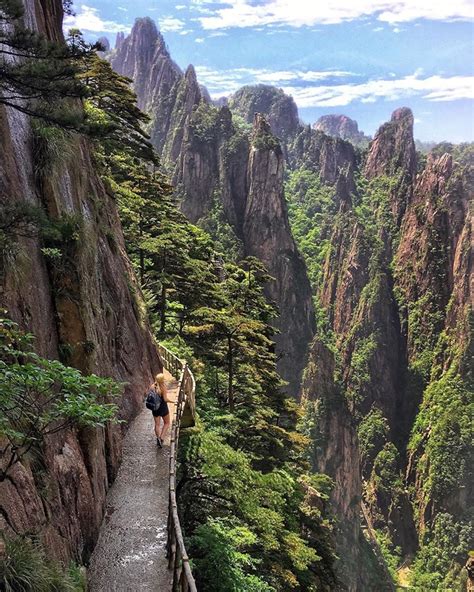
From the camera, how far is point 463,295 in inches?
4048

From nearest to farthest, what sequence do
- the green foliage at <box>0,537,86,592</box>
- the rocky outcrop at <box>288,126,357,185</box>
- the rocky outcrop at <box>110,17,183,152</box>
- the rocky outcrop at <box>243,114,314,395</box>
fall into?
the green foliage at <box>0,537,86,592</box> < the rocky outcrop at <box>243,114,314,395</box> < the rocky outcrop at <box>110,17,183,152</box> < the rocky outcrop at <box>288,126,357,185</box>

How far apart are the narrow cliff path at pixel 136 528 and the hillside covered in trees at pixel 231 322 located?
0.32 m

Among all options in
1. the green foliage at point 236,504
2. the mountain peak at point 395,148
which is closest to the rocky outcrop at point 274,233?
the mountain peak at point 395,148

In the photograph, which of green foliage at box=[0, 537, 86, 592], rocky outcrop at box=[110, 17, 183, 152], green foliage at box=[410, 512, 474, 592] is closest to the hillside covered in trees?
green foliage at box=[0, 537, 86, 592]

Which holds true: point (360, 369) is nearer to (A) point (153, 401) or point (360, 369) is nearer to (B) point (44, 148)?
(A) point (153, 401)

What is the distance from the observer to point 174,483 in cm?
883

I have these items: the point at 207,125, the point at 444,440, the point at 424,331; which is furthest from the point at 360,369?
the point at 207,125

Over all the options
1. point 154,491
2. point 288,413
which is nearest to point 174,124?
point 288,413

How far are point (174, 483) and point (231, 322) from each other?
12.1m

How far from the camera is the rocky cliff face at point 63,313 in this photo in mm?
7539

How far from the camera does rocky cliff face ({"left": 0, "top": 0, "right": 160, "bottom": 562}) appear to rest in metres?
7.54

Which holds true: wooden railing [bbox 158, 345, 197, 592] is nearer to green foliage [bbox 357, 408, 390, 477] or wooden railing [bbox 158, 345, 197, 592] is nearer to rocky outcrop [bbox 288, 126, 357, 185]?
green foliage [bbox 357, 408, 390, 477]

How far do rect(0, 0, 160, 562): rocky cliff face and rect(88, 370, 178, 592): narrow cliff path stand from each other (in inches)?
10.9

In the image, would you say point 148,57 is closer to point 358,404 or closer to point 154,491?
point 358,404
